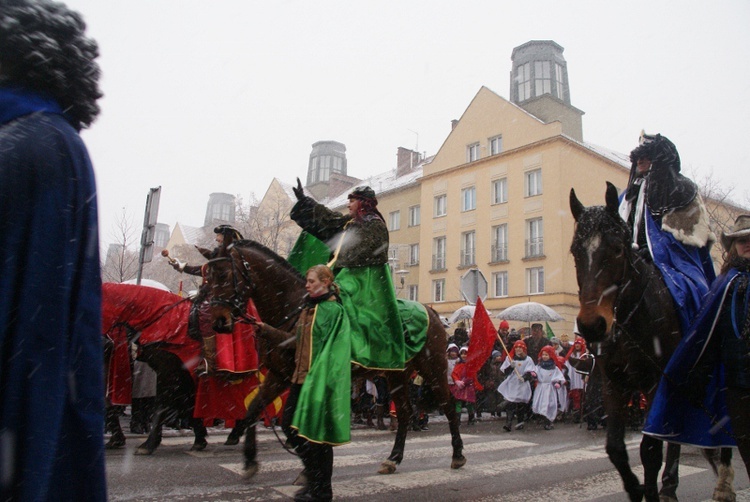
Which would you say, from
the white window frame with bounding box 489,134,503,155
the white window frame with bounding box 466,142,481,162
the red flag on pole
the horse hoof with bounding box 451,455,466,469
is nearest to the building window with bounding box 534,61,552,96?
the white window frame with bounding box 489,134,503,155

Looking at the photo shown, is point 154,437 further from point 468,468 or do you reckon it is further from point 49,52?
point 49,52

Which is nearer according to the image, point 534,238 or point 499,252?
point 534,238

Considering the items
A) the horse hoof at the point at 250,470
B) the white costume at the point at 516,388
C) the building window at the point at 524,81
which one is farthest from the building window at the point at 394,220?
the horse hoof at the point at 250,470

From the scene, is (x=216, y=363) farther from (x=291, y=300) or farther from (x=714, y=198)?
(x=714, y=198)

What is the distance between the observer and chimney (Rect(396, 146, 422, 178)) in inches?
1993

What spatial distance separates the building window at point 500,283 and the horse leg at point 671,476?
32.3 m

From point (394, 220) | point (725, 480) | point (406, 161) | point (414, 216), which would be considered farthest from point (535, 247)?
point (725, 480)

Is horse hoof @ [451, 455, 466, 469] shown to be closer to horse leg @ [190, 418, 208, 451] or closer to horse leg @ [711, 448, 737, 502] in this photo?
horse leg @ [711, 448, 737, 502]

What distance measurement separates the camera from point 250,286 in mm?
5531

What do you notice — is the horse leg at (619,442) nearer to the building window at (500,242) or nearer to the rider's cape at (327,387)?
the rider's cape at (327,387)

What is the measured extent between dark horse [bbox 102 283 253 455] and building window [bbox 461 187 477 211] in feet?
110

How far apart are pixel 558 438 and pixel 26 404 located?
10137 mm

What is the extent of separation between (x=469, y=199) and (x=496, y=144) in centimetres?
411

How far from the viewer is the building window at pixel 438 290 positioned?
41031 mm
